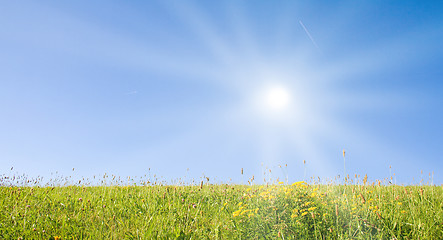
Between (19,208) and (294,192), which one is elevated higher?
(294,192)

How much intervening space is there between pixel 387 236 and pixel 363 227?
29 cm

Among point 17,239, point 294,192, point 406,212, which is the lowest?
point 17,239

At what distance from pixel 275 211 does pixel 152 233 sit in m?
1.73

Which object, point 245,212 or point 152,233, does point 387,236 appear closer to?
point 245,212

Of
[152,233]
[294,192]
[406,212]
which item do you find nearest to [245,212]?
[294,192]

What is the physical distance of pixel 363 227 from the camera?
3.81 meters

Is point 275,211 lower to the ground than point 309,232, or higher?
higher

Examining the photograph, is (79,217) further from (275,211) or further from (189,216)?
(275,211)

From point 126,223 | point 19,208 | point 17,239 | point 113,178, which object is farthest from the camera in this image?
point 113,178

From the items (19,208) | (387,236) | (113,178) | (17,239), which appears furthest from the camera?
(113,178)

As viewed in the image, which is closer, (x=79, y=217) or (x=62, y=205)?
(x=79, y=217)

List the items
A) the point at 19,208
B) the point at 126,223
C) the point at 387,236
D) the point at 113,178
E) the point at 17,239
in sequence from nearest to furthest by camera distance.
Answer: the point at 387,236 → the point at 17,239 → the point at 126,223 → the point at 19,208 → the point at 113,178

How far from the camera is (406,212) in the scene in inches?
180

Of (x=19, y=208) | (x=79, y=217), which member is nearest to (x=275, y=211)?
(x=79, y=217)
